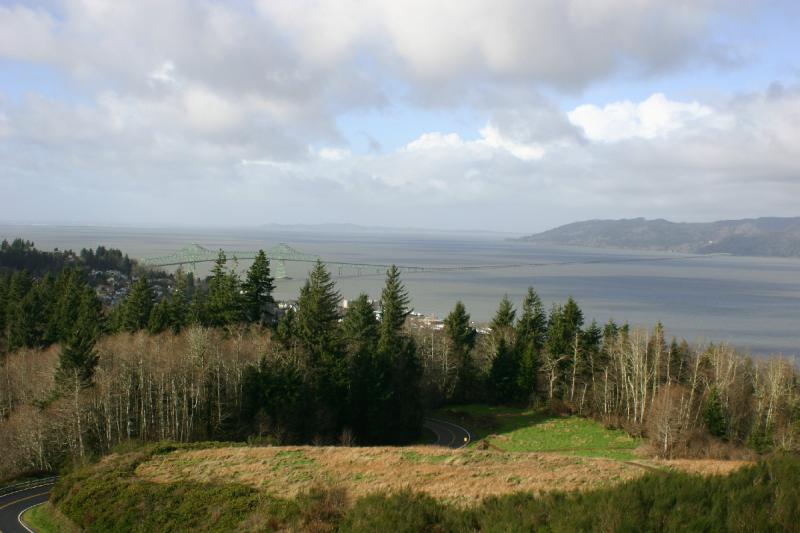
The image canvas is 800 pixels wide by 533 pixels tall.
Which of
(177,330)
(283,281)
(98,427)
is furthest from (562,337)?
(283,281)

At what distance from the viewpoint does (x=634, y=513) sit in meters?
7.93

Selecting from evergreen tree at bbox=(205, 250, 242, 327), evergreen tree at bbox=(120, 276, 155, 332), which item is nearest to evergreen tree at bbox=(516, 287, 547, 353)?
evergreen tree at bbox=(205, 250, 242, 327)

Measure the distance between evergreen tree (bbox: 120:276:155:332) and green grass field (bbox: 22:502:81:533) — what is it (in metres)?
16.8

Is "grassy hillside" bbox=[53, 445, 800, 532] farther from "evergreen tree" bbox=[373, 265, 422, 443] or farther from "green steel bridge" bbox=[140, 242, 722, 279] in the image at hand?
"green steel bridge" bbox=[140, 242, 722, 279]

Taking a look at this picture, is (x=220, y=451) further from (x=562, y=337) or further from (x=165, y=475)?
(x=562, y=337)

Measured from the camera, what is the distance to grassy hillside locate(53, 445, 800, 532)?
25.5ft

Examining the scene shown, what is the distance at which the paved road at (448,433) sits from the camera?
82.8 ft

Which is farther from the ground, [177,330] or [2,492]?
[177,330]

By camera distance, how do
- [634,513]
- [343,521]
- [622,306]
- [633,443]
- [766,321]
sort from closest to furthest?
[634,513]
[343,521]
[633,443]
[766,321]
[622,306]

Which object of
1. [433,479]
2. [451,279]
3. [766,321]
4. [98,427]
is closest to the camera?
[433,479]

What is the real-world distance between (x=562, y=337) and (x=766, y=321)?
164ft

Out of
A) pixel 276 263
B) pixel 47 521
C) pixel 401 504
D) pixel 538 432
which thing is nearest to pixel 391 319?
pixel 538 432

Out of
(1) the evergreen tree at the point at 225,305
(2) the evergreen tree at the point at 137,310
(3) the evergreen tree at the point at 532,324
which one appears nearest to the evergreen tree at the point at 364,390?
(1) the evergreen tree at the point at 225,305

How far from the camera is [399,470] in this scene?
12977 mm
